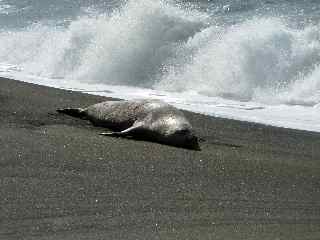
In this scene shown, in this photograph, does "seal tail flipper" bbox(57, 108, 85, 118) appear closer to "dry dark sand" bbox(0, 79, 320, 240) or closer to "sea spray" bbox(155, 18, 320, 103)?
"dry dark sand" bbox(0, 79, 320, 240)

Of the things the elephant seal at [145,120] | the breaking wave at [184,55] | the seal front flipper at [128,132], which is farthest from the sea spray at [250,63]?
the seal front flipper at [128,132]

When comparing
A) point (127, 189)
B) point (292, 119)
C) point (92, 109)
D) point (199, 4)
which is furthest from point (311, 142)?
point (199, 4)

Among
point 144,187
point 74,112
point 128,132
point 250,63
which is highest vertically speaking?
point 250,63

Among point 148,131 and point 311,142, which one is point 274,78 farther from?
point 148,131

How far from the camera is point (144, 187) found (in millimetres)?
4711

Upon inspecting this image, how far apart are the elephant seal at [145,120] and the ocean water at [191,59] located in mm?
1993

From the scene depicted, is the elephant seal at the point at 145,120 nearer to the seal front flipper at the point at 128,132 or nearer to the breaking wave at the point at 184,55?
the seal front flipper at the point at 128,132

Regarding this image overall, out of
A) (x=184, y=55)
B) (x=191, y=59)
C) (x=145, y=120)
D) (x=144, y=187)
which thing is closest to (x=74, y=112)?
(x=145, y=120)

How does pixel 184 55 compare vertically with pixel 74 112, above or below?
above

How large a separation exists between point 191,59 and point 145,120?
650 centimetres

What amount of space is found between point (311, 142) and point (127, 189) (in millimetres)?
3270

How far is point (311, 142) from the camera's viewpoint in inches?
291

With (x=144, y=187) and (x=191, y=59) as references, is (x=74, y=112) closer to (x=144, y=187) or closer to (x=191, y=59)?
(x=144, y=187)

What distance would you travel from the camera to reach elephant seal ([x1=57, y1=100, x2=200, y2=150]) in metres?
6.34
